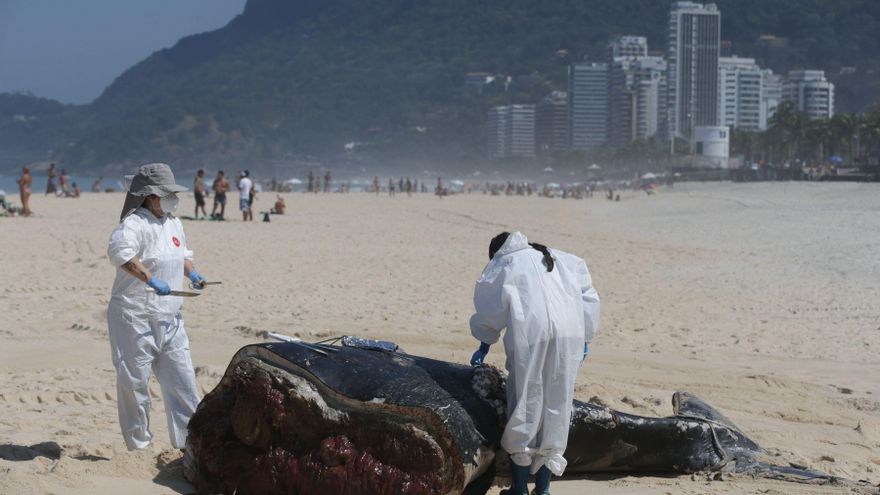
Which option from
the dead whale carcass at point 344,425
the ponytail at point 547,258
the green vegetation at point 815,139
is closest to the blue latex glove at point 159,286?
the dead whale carcass at point 344,425

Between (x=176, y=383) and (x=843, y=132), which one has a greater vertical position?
(x=843, y=132)

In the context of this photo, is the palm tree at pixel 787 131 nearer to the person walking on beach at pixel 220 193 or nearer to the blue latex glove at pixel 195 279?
the person walking on beach at pixel 220 193

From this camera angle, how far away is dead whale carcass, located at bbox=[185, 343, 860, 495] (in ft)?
15.5

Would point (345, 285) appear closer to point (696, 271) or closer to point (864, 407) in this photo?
point (696, 271)

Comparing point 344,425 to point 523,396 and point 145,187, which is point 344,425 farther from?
point 145,187

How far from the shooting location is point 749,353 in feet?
32.7

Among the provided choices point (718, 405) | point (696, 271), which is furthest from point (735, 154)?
point (718, 405)

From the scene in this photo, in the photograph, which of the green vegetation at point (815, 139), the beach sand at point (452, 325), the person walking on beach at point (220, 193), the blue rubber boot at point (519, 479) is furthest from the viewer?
the green vegetation at point (815, 139)

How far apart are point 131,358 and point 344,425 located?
134cm

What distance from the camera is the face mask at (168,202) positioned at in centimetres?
565

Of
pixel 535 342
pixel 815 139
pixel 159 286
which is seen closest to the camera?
pixel 535 342

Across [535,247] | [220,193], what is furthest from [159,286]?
[220,193]

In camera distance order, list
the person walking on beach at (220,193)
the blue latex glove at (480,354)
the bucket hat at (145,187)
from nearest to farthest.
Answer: the blue latex glove at (480,354) → the bucket hat at (145,187) → the person walking on beach at (220,193)

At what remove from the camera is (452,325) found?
1096 centimetres
